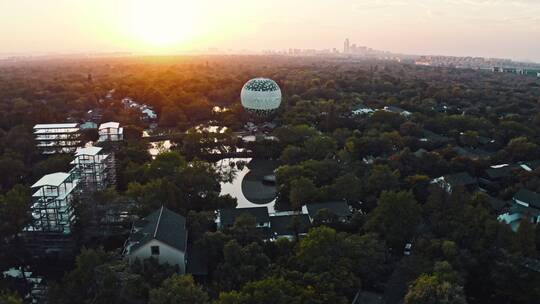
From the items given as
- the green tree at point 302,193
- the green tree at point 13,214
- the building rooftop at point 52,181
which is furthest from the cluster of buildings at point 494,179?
the green tree at point 13,214

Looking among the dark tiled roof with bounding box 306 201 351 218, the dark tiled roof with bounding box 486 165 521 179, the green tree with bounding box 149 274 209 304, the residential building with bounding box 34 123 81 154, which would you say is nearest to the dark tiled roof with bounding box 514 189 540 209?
the dark tiled roof with bounding box 486 165 521 179

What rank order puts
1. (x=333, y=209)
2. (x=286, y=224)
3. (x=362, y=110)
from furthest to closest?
1. (x=362, y=110)
2. (x=333, y=209)
3. (x=286, y=224)

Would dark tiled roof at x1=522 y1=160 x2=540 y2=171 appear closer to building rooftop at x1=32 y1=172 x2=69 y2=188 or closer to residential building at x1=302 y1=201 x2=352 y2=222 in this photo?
residential building at x1=302 y1=201 x2=352 y2=222

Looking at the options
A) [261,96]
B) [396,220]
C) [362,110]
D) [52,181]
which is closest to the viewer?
[396,220]

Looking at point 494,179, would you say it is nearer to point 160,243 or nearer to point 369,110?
point 369,110

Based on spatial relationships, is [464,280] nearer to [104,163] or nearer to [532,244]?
[532,244]

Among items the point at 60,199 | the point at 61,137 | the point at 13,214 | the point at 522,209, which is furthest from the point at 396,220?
the point at 61,137

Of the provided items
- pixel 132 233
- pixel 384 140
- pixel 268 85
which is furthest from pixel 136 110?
pixel 132 233
